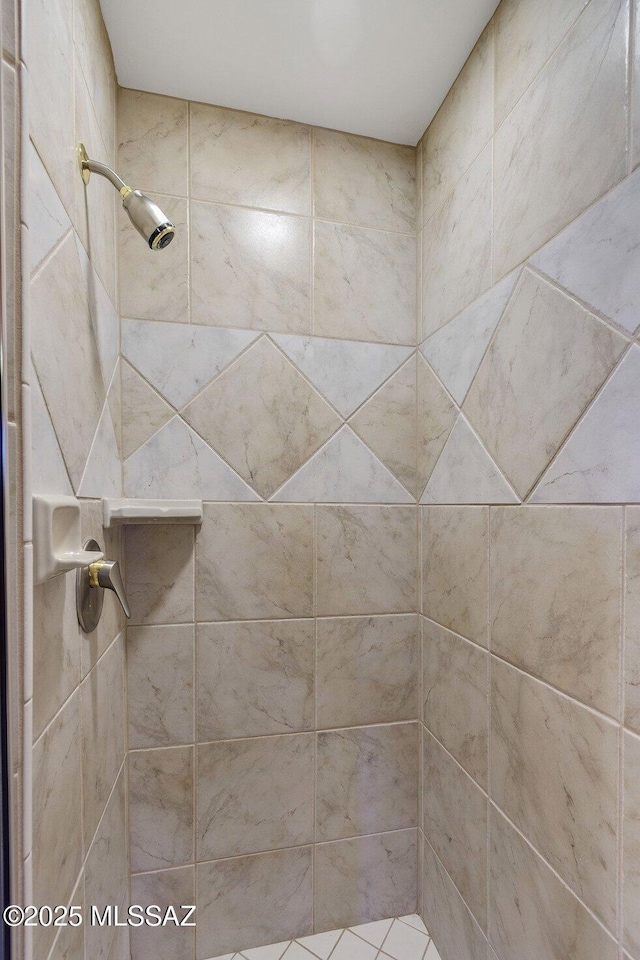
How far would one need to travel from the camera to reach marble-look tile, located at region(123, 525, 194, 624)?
42.0 inches

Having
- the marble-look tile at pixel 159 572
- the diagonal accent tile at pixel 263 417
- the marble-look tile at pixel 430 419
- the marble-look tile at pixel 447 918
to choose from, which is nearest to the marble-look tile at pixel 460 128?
the marble-look tile at pixel 430 419

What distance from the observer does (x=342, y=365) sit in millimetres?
1189

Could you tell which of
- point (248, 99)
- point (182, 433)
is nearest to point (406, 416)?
point (182, 433)

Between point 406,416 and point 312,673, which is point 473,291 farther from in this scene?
point 312,673

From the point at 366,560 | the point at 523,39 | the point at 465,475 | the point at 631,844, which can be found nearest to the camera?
the point at 631,844

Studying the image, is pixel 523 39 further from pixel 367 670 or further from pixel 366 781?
pixel 366 781

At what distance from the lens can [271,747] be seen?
3.69 feet

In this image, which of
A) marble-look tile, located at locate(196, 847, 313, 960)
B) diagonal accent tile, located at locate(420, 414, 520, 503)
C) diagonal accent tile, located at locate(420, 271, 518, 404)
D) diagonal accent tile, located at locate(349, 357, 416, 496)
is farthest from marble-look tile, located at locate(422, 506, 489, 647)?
marble-look tile, located at locate(196, 847, 313, 960)

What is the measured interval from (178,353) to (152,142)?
506 millimetres

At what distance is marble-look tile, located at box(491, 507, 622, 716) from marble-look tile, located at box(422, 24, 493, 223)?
81cm

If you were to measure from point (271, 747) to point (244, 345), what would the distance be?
1012mm

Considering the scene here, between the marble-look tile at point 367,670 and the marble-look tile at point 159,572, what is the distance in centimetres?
35

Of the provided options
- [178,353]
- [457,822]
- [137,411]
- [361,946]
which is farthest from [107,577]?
[361,946]

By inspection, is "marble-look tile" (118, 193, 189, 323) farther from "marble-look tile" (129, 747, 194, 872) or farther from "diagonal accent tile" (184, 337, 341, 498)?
"marble-look tile" (129, 747, 194, 872)
